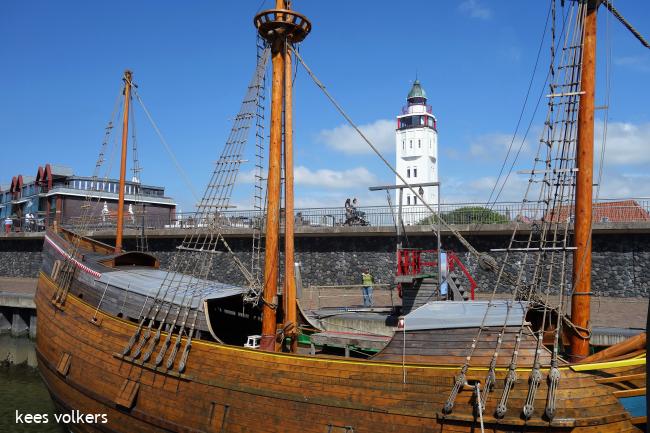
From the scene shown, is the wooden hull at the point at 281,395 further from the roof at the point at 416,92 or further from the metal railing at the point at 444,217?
the roof at the point at 416,92

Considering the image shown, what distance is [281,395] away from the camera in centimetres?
730

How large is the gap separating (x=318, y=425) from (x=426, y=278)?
17.2 feet

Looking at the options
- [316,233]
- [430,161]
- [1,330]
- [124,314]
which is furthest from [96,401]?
[430,161]

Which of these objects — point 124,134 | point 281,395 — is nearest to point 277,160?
point 281,395

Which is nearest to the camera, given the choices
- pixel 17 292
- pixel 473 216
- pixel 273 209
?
pixel 273 209

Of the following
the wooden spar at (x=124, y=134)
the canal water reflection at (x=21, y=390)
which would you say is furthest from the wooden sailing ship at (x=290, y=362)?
the wooden spar at (x=124, y=134)

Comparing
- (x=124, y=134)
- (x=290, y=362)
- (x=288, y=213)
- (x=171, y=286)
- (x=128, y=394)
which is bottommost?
(x=128, y=394)

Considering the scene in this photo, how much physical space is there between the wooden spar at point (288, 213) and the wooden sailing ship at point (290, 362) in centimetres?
3

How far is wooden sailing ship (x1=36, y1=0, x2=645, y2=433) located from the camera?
6195 millimetres

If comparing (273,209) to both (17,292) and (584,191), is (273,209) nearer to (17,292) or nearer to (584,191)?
(584,191)

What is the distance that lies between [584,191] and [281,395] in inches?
211

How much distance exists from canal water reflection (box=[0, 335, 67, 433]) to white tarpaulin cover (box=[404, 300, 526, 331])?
8913mm

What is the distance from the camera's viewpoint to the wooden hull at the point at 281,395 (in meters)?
6.12

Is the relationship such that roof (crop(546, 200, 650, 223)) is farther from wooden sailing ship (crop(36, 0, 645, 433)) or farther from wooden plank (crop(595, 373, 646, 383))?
wooden plank (crop(595, 373, 646, 383))
